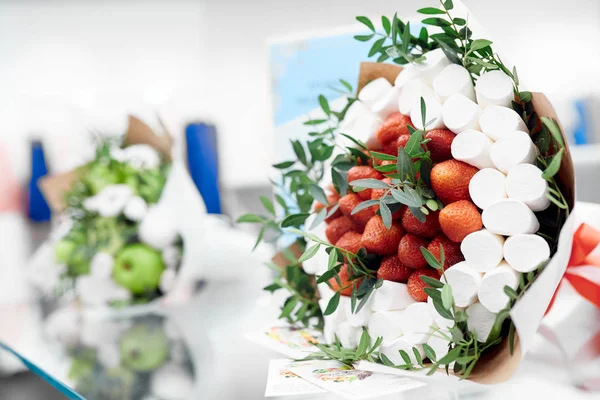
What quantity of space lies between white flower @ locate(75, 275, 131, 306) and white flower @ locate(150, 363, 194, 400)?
1.47 ft

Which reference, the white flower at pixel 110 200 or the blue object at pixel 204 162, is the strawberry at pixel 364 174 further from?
the blue object at pixel 204 162

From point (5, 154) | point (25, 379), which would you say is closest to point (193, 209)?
point (25, 379)

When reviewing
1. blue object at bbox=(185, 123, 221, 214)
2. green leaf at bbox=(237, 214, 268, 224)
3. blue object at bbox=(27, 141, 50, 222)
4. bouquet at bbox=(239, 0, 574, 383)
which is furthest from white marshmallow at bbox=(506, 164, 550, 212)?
blue object at bbox=(27, 141, 50, 222)

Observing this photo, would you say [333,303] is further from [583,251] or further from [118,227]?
[118,227]

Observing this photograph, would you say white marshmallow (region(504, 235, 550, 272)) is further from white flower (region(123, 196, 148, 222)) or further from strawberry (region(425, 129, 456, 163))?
white flower (region(123, 196, 148, 222))

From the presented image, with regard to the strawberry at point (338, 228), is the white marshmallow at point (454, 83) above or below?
above

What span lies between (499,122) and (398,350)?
0.76 ft

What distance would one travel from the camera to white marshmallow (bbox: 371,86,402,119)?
24.0 inches

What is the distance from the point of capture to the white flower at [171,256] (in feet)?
3.60

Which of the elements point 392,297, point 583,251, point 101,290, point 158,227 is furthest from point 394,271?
point 101,290

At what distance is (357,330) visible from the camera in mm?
593

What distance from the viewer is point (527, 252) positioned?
47 cm

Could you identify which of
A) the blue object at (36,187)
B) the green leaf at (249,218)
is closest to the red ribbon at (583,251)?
the green leaf at (249,218)

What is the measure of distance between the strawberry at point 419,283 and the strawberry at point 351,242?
0.07 metres
